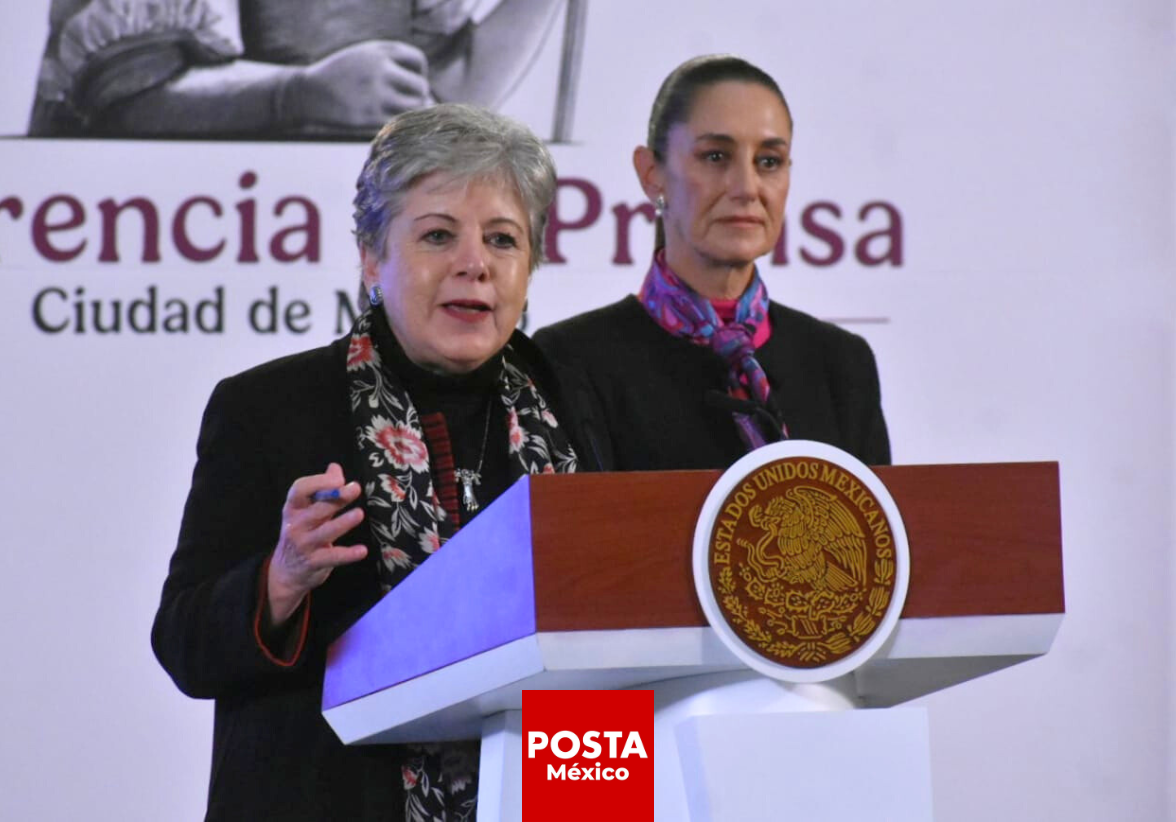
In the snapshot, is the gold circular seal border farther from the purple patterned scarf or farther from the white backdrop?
the white backdrop

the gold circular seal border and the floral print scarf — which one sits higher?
the floral print scarf

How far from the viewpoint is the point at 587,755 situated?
1.11 meters

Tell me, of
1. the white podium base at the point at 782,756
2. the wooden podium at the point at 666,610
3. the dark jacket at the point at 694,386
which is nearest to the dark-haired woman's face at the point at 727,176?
the dark jacket at the point at 694,386

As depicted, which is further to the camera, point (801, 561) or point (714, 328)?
point (714, 328)

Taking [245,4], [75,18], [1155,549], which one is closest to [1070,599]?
[1155,549]

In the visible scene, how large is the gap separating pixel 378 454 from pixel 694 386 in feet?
2.10

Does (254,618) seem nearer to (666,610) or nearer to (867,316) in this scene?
(666,610)

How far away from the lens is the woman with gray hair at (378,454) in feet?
4.77

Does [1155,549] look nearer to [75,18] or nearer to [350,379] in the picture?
[350,379]

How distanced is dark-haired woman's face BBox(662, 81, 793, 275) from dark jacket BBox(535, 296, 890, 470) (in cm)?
12

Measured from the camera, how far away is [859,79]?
2840 mm

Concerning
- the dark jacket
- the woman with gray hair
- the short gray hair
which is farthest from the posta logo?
the dark jacket

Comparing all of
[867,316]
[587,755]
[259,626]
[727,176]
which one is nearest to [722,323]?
[727,176]

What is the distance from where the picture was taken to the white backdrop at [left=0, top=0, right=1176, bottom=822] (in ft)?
8.75
